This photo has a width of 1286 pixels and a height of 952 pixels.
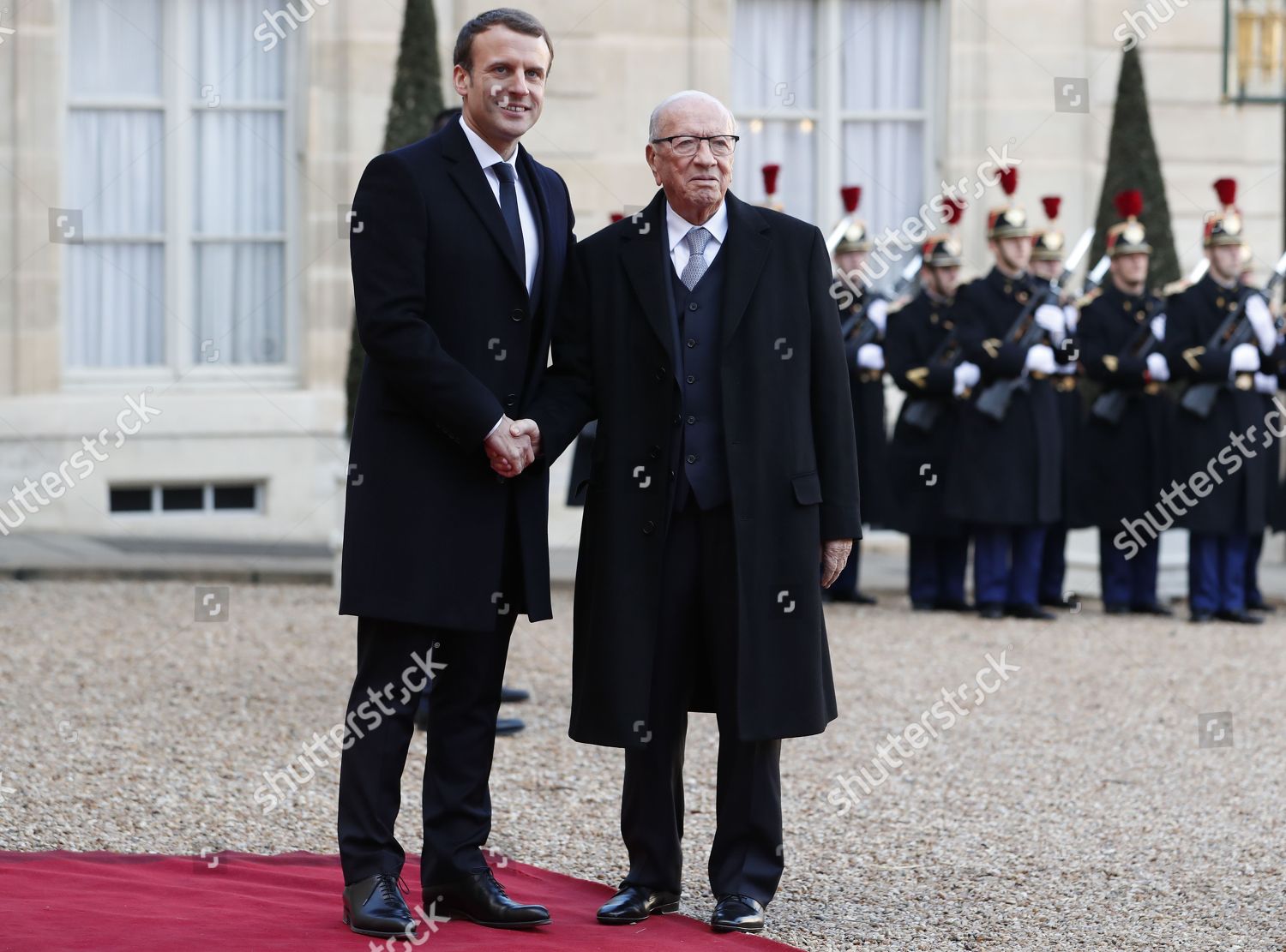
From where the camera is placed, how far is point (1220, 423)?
10.0 meters

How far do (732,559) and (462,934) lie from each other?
0.95m

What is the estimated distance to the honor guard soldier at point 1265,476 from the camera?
10055 mm

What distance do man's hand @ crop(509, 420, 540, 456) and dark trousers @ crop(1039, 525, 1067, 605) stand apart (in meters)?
6.63

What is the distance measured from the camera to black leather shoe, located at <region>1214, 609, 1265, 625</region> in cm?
995

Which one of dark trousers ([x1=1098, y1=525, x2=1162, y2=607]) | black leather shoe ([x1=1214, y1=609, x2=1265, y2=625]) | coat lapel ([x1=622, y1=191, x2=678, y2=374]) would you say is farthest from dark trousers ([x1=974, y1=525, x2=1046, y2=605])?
coat lapel ([x1=622, y1=191, x2=678, y2=374])

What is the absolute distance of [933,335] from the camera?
34.1 ft

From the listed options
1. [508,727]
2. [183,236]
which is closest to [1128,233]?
[508,727]

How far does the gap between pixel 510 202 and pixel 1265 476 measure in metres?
6.72

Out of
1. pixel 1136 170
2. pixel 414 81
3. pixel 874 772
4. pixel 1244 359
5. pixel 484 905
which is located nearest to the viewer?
pixel 484 905

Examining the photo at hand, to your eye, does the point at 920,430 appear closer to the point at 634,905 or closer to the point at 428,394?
the point at 634,905

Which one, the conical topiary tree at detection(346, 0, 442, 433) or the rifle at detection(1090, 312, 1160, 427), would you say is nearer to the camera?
the rifle at detection(1090, 312, 1160, 427)

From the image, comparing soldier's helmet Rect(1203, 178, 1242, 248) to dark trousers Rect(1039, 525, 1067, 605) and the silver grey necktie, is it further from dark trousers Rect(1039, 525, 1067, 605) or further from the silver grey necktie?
the silver grey necktie

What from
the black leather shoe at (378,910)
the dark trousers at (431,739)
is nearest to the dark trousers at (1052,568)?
the dark trousers at (431,739)

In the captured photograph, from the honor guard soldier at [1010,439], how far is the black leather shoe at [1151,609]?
52 cm
